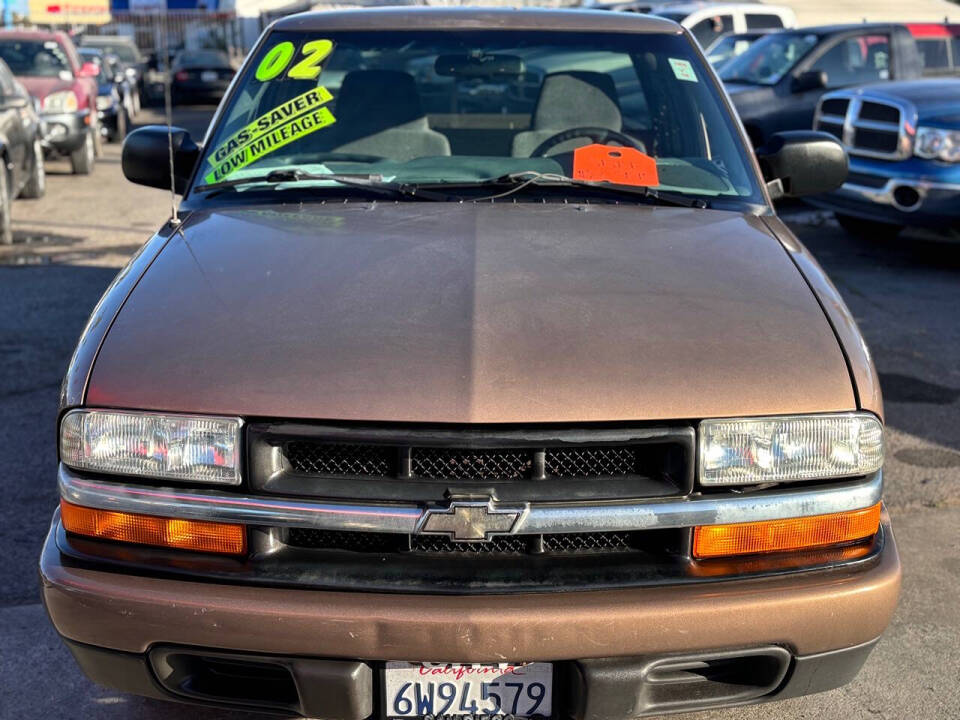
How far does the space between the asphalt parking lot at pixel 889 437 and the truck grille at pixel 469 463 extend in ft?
3.33

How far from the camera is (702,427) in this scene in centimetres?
247

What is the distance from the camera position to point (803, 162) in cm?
409

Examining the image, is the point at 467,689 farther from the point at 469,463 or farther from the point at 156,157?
the point at 156,157

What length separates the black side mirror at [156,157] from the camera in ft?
13.3

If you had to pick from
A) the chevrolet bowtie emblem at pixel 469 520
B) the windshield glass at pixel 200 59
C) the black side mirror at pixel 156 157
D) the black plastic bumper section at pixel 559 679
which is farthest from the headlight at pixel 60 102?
the windshield glass at pixel 200 59

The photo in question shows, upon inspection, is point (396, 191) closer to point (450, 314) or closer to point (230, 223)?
point (230, 223)

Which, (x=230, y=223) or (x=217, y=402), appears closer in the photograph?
(x=217, y=402)

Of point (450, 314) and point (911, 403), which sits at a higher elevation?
point (450, 314)

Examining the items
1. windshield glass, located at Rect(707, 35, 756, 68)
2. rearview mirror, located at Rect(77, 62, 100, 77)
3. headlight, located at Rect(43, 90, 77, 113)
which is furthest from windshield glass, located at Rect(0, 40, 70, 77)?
windshield glass, located at Rect(707, 35, 756, 68)

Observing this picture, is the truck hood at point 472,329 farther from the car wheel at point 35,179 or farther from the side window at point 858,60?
the side window at point 858,60

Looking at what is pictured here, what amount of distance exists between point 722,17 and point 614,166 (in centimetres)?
1667

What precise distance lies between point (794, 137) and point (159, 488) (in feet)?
8.57

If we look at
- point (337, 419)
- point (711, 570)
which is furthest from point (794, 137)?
point (337, 419)

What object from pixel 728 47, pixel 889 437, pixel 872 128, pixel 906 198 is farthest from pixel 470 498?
pixel 728 47
